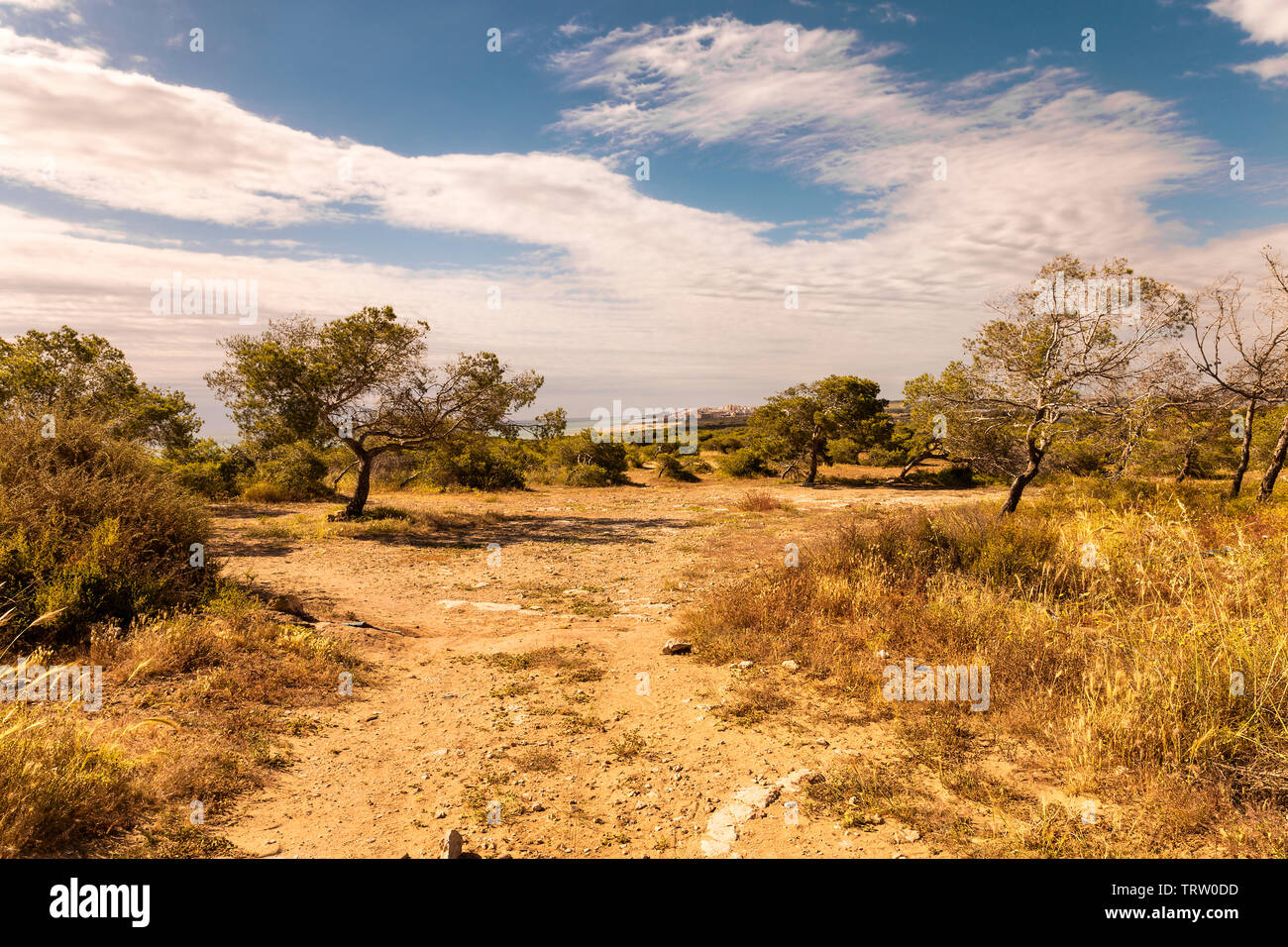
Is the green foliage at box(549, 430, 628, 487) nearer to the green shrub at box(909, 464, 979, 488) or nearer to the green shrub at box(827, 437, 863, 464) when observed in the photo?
the green shrub at box(827, 437, 863, 464)

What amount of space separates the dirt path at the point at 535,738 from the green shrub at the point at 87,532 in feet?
7.04

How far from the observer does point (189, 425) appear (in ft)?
63.0

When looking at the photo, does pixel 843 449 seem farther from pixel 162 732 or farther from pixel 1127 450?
pixel 162 732

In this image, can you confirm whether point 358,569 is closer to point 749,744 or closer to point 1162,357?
point 749,744

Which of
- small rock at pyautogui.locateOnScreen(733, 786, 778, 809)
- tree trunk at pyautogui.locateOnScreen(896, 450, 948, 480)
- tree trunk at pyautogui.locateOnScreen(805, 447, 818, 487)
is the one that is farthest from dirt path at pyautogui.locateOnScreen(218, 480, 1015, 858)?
tree trunk at pyautogui.locateOnScreen(896, 450, 948, 480)

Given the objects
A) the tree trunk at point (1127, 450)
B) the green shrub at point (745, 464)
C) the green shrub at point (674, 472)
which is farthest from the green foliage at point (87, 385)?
the green shrub at point (745, 464)

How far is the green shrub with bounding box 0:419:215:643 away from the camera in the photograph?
6.87 m

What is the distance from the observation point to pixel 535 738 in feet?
18.4

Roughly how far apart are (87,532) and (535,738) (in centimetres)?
693

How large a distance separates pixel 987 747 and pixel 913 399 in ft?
47.4

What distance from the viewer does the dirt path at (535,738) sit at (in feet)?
13.2

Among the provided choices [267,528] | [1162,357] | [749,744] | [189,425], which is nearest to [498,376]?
[267,528]

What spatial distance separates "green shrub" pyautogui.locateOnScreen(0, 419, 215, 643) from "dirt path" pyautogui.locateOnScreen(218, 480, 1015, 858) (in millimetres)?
→ 2147

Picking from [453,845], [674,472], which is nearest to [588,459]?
[674,472]
